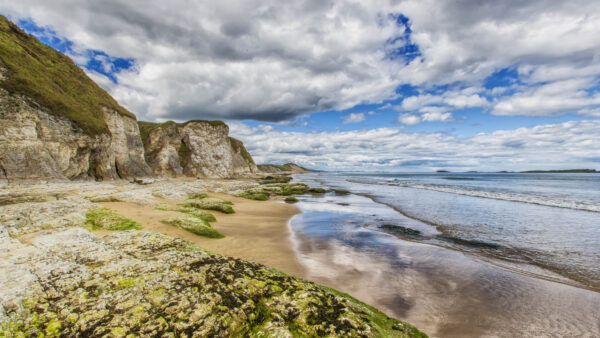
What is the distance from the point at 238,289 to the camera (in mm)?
4332

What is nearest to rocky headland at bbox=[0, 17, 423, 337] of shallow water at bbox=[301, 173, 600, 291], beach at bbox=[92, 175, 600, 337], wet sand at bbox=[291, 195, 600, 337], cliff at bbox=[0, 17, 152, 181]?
beach at bbox=[92, 175, 600, 337]

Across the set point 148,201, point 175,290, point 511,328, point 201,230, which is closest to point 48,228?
point 201,230

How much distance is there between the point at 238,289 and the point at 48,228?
26.2 feet

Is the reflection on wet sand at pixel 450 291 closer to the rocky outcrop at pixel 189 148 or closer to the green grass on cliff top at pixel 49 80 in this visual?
the green grass on cliff top at pixel 49 80

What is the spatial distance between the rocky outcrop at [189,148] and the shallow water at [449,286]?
6866 cm

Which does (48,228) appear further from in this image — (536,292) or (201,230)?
(536,292)

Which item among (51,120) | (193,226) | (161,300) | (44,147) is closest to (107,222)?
(193,226)

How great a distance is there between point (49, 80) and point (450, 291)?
52.5 m

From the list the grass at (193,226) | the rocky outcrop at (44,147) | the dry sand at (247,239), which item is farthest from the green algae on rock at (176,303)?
the rocky outcrop at (44,147)

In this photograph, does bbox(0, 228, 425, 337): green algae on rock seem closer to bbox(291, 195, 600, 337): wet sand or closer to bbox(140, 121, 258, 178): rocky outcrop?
bbox(291, 195, 600, 337): wet sand

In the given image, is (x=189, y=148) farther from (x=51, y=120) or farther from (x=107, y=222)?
(x=107, y=222)

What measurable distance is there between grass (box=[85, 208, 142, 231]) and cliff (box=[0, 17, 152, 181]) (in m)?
23.7

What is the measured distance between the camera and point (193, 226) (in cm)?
1121

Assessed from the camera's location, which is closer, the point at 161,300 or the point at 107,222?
the point at 161,300
